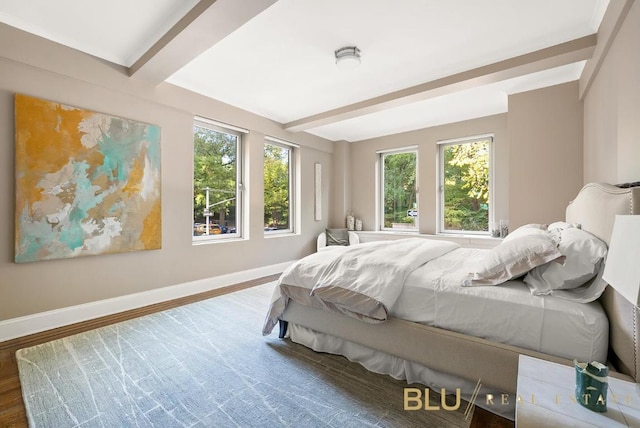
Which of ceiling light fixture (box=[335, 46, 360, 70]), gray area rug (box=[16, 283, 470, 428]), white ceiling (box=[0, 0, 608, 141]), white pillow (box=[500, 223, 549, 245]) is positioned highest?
white ceiling (box=[0, 0, 608, 141])

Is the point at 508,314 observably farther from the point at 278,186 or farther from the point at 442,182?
the point at 278,186

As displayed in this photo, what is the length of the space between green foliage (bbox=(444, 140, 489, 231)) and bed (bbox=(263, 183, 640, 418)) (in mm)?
2574

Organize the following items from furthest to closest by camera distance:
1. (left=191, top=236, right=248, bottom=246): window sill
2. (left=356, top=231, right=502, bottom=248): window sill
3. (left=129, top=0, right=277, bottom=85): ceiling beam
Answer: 1. (left=356, top=231, right=502, bottom=248): window sill
2. (left=191, top=236, right=248, bottom=246): window sill
3. (left=129, top=0, right=277, bottom=85): ceiling beam

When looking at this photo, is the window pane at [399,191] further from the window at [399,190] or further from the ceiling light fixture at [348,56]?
the ceiling light fixture at [348,56]

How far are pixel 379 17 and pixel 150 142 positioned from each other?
268 centimetres

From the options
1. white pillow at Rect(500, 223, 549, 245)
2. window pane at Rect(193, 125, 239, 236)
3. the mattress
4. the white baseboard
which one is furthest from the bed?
window pane at Rect(193, 125, 239, 236)

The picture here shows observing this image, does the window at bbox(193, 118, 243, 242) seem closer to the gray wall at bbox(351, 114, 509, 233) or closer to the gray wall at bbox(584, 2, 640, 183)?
the gray wall at bbox(351, 114, 509, 233)

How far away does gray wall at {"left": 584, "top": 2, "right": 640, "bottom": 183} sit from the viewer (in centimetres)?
167

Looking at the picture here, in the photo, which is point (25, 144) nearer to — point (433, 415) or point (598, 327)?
point (433, 415)

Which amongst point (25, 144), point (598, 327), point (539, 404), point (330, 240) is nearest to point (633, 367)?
point (598, 327)

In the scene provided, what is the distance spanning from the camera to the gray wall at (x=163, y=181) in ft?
7.75

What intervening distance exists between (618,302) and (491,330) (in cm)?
53

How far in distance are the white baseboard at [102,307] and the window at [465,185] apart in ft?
11.8

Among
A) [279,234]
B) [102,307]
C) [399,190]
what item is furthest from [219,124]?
[399,190]
